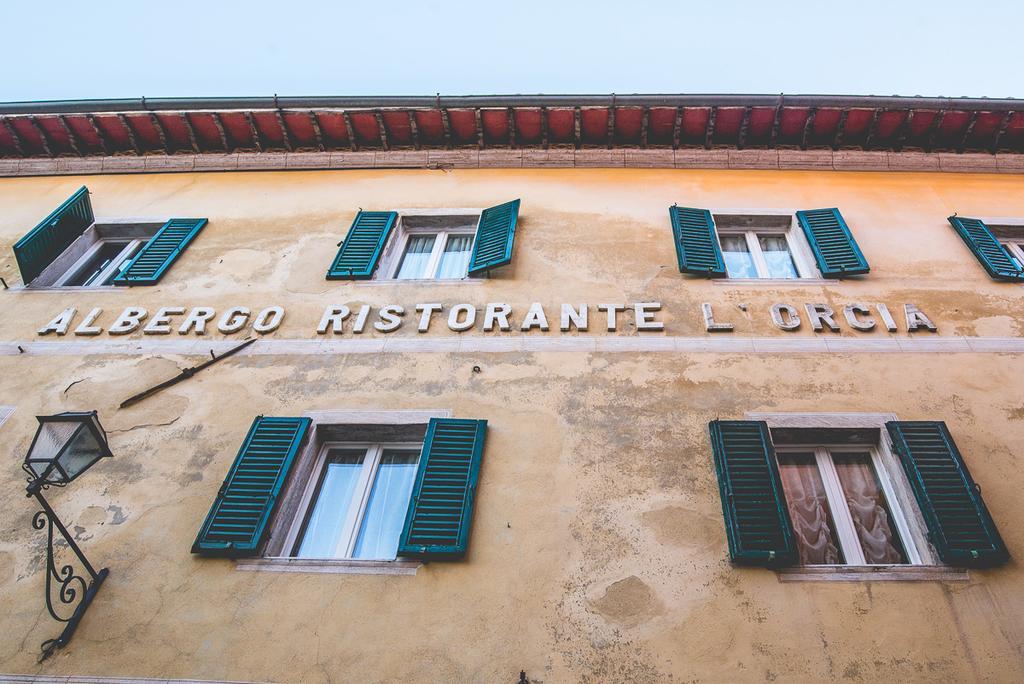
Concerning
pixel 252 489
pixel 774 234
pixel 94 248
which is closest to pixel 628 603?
pixel 252 489

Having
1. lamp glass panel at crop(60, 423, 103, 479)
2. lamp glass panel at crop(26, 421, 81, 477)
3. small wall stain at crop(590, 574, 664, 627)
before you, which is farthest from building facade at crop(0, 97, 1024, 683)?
lamp glass panel at crop(26, 421, 81, 477)

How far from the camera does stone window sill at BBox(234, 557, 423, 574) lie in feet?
15.5

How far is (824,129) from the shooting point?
919 cm

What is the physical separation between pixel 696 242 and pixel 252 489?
5.34 meters

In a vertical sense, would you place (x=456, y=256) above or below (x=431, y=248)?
below

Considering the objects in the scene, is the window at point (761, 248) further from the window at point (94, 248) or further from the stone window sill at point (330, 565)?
the window at point (94, 248)

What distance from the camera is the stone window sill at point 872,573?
4.47m

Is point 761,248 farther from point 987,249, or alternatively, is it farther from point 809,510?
point 809,510

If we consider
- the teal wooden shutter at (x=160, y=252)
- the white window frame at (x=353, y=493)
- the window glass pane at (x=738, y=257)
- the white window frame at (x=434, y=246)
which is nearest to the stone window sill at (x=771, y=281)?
the window glass pane at (x=738, y=257)

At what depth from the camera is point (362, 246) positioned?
800 centimetres

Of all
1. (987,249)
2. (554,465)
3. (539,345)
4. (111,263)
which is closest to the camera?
(554,465)

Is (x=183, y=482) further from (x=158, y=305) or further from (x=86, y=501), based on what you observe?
(x=158, y=305)

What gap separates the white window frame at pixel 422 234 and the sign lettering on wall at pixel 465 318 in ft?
3.18

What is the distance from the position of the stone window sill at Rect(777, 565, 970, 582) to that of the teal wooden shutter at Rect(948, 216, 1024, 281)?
4093 mm
